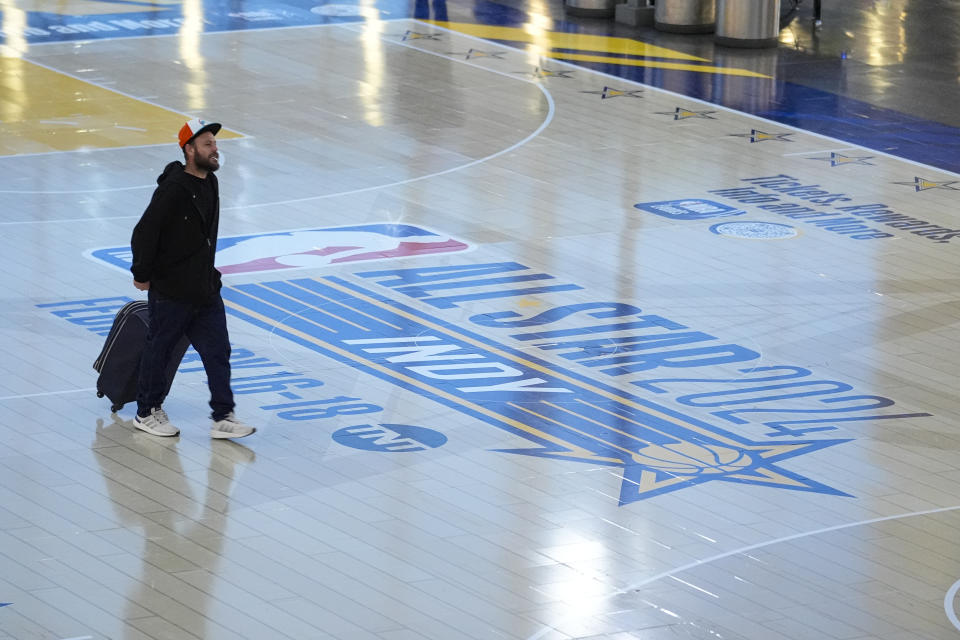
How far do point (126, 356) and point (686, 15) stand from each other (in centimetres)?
1663

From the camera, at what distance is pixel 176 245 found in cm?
991

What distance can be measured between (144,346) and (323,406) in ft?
3.88

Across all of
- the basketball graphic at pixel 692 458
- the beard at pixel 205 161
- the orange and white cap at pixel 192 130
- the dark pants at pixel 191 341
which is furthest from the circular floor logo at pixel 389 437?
the orange and white cap at pixel 192 130

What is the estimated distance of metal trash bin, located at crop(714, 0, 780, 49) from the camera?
24531mm

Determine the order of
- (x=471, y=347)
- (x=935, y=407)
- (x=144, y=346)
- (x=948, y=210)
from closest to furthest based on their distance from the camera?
1. (x=144, y=346)
2. (x=935, y=407)
3. (x=471, y=347)
4. (x=948, y=210)

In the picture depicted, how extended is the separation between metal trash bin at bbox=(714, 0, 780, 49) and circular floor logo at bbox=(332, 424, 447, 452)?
15.3 metres

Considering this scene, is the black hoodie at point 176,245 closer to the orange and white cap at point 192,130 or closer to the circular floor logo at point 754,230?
the orange and white cap at point 192,130

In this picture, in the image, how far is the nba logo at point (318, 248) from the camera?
46.1ft

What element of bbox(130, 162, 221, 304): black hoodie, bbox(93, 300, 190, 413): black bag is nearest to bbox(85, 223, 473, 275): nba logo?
bbox(93, 300, 190, 413): black bag

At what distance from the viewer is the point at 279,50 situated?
23328mm

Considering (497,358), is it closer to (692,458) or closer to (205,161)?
(692,458)

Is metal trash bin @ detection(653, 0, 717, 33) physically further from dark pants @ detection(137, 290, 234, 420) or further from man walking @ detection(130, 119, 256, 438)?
dark pants @ detection(137, 290, 234, 420)

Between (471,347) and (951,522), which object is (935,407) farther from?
(471,347)

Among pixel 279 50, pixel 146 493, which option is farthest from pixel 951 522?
pixel 279 50
